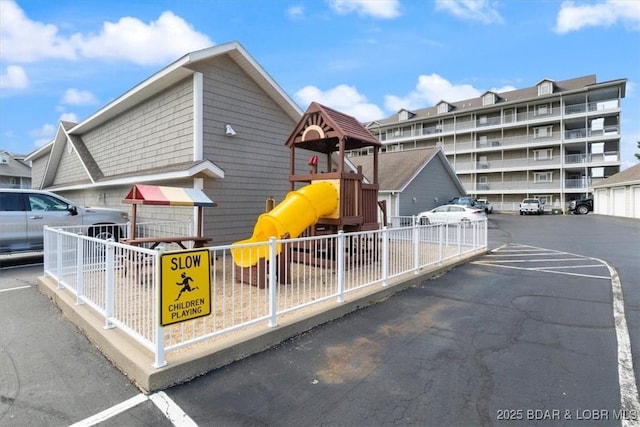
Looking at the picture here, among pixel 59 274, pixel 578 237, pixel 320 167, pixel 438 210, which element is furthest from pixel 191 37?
pixel 578 237

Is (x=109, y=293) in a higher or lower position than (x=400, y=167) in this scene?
lower

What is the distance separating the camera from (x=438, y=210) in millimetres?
21734

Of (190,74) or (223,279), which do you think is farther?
(190,74)

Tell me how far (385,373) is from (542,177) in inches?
1627

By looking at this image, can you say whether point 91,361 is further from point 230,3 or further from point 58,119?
point 58,119

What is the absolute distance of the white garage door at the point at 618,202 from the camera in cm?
2742

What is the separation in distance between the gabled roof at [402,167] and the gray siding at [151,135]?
47.0 ft

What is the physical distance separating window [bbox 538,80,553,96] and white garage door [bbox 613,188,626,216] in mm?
14112

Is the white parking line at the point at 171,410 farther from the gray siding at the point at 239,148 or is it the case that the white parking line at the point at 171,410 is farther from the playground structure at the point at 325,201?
the gray siding at the point at 239,148

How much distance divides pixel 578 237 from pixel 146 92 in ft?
59.2

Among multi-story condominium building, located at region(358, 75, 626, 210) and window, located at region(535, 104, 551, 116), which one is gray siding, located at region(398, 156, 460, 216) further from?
window, located at region(535, 104, 551, 116)

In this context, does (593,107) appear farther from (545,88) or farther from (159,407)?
(159,407)

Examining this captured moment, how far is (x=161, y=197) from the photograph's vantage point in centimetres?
647

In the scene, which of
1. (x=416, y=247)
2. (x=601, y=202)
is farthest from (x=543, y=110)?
(x=416, y=247)
